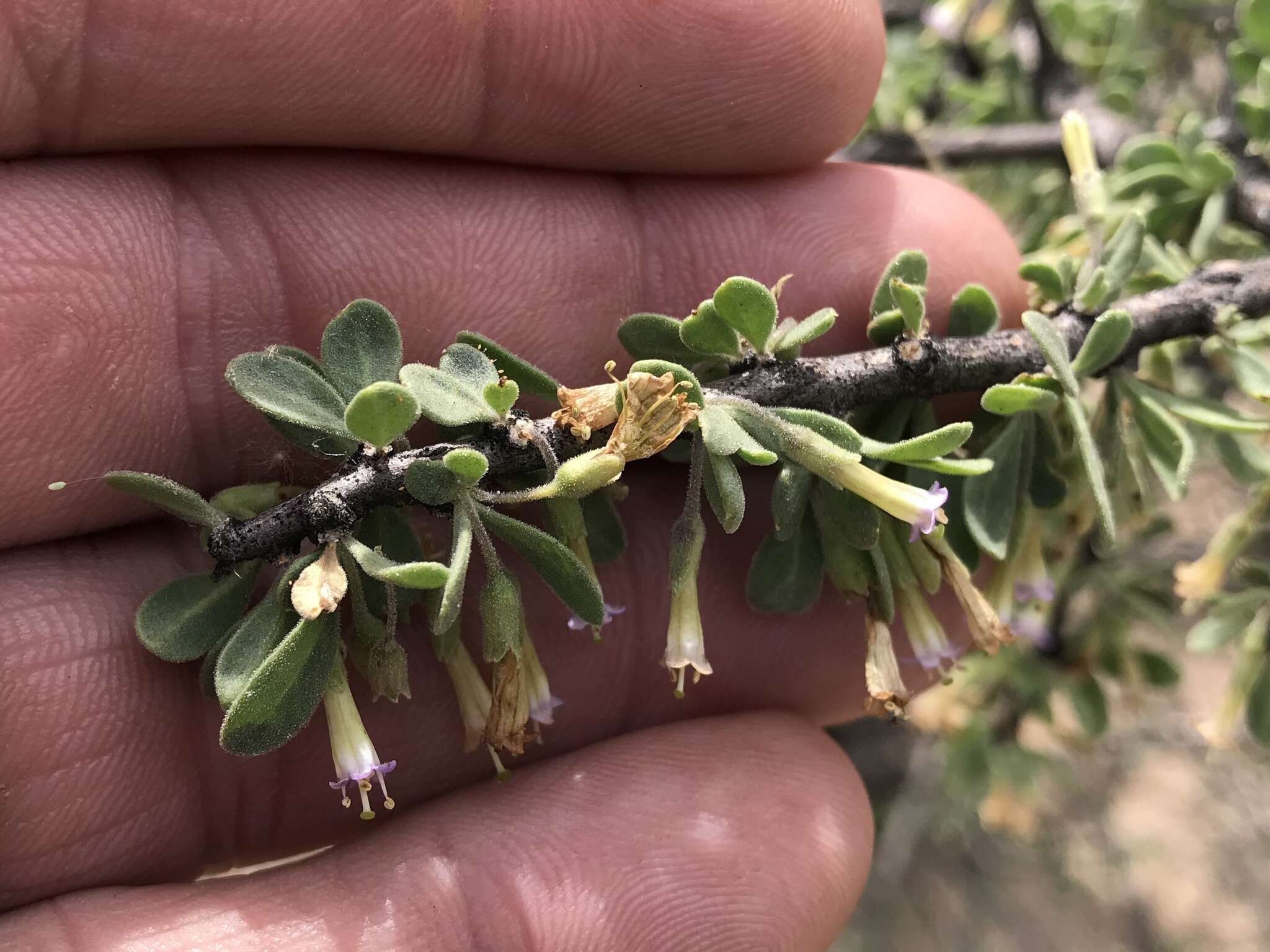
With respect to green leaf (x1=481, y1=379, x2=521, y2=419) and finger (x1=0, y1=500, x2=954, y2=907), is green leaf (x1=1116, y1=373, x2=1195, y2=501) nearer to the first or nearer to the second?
finger (x1=0, y1=500, x2=954, y2=907)

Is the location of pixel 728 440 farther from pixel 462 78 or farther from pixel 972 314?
pixel 462 78

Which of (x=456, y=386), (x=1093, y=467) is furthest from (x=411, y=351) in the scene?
(x=1093, y=467)

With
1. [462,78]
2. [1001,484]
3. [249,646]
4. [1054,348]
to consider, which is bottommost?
[1001,484]

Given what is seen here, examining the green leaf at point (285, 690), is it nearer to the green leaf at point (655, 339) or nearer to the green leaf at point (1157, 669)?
the green leaf at point (655, 339)

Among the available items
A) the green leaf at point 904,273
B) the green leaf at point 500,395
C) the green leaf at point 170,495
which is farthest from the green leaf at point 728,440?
the green leaf at point 170,495

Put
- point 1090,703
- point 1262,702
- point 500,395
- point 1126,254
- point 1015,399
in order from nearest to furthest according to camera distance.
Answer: point 500,395 → point 1015,399 → point 1126,254 → point 1262,702 → point 1090,703

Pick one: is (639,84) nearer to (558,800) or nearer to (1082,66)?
(558,800)
